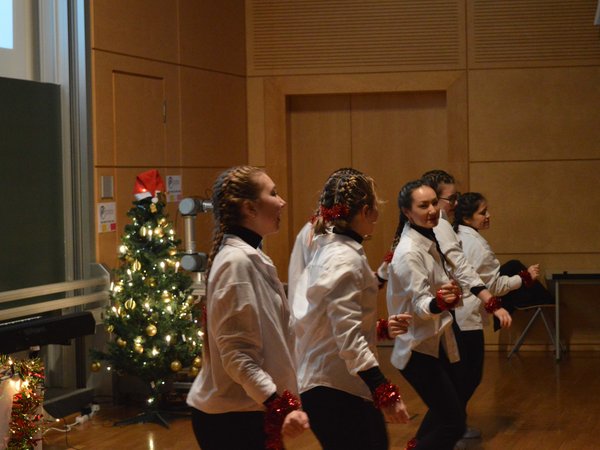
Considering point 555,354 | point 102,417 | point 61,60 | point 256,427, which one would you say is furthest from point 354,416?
point 555,354

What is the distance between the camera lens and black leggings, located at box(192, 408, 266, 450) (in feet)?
8.77

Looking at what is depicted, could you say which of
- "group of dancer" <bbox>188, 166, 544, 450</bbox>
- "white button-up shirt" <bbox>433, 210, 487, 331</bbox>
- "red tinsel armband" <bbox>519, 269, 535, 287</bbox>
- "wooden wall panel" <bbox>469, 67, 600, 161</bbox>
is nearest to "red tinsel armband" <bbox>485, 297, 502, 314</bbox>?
"group of dancer" <bbox>188, 166, 544, 450</bbox>

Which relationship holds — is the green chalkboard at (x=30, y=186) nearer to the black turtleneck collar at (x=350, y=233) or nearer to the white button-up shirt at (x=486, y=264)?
the white button-up shirt at (x=486, y=264)

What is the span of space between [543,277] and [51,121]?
15.7 ft

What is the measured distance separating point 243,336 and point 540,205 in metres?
6.81

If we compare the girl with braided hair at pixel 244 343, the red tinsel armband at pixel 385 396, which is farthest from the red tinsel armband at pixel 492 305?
the girl with braided hair at pixel 244 343

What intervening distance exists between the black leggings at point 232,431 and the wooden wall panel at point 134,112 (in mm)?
4641

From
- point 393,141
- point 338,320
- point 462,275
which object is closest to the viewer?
point 338,320

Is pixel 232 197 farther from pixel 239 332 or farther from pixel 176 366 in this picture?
pixel 176 366

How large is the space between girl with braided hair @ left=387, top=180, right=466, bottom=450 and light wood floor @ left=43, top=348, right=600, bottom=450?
154 centimetres

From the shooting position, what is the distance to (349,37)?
359 inches

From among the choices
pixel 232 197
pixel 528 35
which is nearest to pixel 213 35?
pixel 528 35

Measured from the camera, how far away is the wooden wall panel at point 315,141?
30.7 ft

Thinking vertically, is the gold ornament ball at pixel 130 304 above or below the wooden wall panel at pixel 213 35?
below
